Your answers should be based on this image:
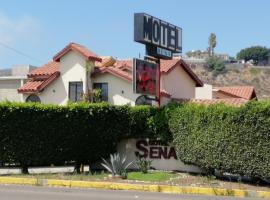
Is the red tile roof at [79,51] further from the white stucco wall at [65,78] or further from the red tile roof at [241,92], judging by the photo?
the red tile roof at [241,92]

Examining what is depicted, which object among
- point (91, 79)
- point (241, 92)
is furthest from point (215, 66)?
point (91, 79)

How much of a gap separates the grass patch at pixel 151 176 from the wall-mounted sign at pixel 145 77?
5.48 m

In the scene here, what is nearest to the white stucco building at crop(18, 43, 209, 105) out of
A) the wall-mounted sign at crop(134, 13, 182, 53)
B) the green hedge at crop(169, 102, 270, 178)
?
the wall-mounted sign at crop(134, 13, 182, 53)

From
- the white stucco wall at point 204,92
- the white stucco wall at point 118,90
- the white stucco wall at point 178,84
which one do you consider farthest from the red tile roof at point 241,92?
the white stucco wall at point 118,90

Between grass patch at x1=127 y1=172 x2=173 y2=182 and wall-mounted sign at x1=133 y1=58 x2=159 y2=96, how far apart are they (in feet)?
18.0

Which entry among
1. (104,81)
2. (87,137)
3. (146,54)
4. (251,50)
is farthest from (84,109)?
(251,50)

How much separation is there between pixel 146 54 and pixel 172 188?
11.1 meters

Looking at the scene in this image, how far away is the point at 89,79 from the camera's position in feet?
121

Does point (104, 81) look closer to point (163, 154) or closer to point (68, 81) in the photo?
point (68, 81)

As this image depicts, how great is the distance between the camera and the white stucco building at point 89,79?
36.0 meters

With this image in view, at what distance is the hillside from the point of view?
115 metres

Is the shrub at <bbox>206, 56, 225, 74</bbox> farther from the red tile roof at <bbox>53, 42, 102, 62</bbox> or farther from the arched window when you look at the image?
the red tile roof at <bbox>53, 42, 102, 62</bbox>

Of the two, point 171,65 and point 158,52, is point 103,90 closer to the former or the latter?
point 171,65

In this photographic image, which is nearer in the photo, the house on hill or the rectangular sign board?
the rectangular sign board
